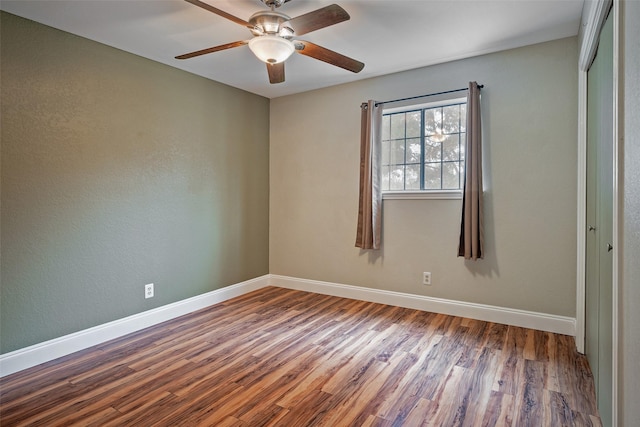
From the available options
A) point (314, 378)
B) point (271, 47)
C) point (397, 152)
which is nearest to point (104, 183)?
point (271, 47)

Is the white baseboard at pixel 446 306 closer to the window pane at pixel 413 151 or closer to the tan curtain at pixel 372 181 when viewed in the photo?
the tan curtain at pixel 372 181

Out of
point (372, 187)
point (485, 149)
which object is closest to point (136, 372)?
point (372, 187)

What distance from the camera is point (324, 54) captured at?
8.05 feet

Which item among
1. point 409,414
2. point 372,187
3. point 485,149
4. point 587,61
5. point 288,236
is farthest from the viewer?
point 288,236

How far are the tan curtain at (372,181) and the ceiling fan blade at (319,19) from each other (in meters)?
1.75

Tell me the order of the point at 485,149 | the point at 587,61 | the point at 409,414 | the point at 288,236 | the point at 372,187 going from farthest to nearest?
the point at 288,236
the point at 372,187
the point at 485,149
the point at 587,61
the point at 409,414

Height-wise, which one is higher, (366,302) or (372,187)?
(372,187)

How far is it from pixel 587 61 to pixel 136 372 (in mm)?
3772

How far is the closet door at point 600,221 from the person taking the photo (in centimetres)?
167

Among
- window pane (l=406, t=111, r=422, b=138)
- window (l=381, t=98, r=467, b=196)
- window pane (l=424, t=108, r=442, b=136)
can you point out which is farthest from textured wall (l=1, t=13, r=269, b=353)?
window pane (l=424, t=108, r=442, b=136)

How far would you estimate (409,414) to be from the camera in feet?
6.29

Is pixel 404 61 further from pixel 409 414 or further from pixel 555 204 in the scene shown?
pixel 409 414

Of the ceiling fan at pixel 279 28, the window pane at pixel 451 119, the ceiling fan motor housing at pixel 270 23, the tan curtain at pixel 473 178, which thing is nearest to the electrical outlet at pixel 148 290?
the ceiling fan at pixel 279 28

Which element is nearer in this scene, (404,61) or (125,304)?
(125,304)
